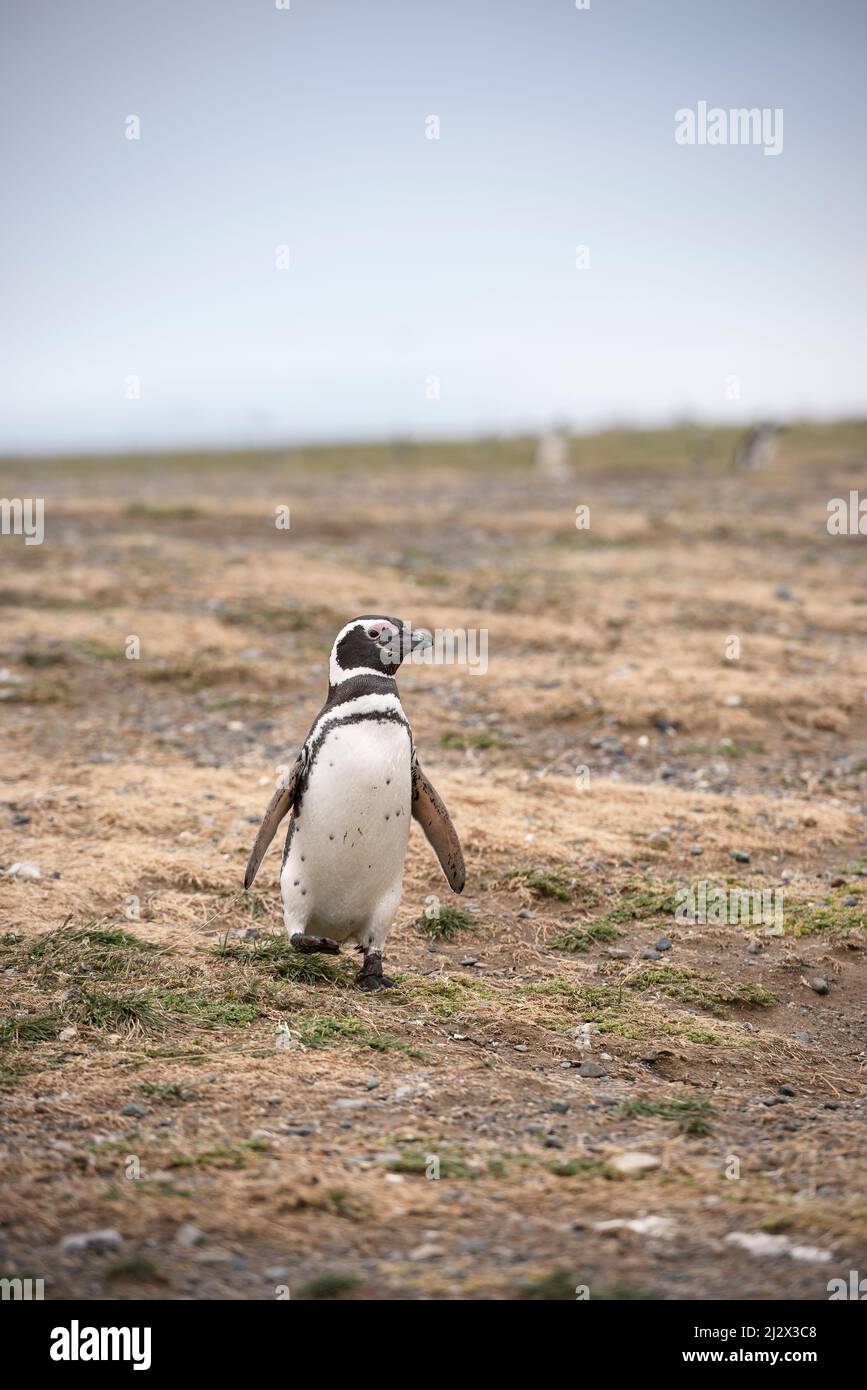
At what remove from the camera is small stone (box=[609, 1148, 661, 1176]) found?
4.13 m

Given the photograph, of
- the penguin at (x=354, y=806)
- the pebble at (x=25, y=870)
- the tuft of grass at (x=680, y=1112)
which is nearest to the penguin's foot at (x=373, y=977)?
the penguin at (x=354, y=806)

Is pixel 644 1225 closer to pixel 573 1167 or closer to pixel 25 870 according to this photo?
pixel 573 1167

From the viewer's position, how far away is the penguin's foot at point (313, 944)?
5.95 meters

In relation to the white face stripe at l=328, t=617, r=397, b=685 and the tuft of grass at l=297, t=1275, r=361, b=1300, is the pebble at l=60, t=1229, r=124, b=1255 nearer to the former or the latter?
the tuft of grass at l=297, t=1275, r=361, b=1300

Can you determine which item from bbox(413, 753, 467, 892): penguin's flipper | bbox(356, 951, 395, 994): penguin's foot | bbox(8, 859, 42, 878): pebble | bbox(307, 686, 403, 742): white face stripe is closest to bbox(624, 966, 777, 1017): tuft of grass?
bbox(413, 753, 467, 892): penguin's flipper

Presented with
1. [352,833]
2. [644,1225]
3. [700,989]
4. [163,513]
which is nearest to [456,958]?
[352,833]

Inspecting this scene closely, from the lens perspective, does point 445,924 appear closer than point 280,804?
No

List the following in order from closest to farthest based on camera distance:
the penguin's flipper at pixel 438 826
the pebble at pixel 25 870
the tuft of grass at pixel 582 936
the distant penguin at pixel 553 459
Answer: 1. the penguin's flipper at pixel 438 826
2. the tuft of grass at pixel 582 936
3. the pebble at pixel 25 870
4. the distant penguin at pixel 553 459

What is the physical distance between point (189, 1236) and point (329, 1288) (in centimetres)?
50

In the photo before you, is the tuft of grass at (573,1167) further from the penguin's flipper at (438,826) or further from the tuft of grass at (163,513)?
the tuft of grass at (163,513)

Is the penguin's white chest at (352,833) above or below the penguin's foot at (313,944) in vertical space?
above

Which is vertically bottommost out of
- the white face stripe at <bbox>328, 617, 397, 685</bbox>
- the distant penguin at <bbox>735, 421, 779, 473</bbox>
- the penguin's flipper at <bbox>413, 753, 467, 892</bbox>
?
the penguin's flipper at <bbox>413, 753, 467, 892</bbox>

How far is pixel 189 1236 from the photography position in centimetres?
359

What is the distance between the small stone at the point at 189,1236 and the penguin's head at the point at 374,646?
2.93m
